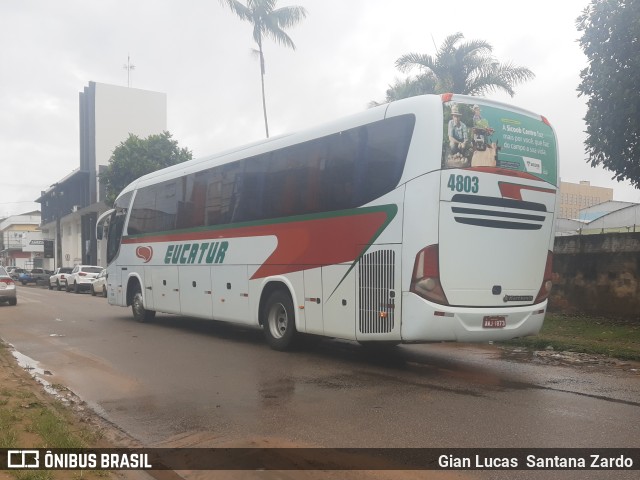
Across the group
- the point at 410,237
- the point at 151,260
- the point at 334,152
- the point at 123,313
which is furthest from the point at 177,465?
the point at 123,313

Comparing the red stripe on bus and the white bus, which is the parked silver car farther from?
the white bus

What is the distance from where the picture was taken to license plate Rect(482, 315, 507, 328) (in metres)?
8.19

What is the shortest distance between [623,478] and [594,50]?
960 cm

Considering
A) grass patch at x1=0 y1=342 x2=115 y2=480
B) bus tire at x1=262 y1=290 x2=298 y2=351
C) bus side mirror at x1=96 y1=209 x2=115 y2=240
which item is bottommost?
grass patch at x1=0 y1=342 x2=115 y2=480

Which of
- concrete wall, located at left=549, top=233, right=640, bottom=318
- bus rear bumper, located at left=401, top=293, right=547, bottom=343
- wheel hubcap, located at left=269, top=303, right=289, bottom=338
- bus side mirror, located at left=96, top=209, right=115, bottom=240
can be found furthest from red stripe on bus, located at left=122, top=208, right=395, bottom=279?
concrete wall, located at left=549, top=233, right=640, bottom=318

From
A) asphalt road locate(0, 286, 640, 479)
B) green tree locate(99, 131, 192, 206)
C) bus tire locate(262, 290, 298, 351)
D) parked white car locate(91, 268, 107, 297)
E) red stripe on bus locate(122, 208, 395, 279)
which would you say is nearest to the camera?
asphalt road locate(0, 286, 640, 479)

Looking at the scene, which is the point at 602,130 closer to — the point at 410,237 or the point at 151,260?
the point at 410,237

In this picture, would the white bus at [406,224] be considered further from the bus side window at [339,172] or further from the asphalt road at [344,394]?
the asphalt road at [344,394]

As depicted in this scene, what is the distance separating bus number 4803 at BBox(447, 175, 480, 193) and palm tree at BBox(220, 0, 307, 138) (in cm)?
1908

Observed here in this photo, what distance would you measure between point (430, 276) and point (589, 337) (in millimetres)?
6145

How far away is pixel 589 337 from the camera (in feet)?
40.5

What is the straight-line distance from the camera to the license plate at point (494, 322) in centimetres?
819

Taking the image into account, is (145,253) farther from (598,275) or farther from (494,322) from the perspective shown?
(598,275)

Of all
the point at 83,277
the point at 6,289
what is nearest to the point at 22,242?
the point at 83,277
